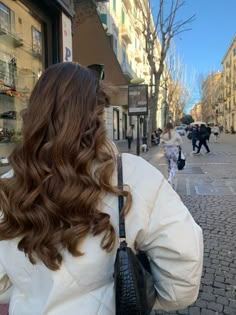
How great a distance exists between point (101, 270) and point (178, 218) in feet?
1.03

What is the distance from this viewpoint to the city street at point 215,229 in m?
3.22

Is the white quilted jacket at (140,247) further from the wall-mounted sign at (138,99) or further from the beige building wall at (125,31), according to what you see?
the beige building wall at (125,31)

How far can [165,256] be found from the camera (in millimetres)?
1203

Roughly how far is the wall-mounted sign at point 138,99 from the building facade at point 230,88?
67171 mm

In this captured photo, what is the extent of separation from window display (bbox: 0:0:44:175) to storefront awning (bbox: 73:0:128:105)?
2.42ft

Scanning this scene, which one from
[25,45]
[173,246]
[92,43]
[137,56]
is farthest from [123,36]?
[173,246]

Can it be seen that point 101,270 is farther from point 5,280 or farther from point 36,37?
point 36,37

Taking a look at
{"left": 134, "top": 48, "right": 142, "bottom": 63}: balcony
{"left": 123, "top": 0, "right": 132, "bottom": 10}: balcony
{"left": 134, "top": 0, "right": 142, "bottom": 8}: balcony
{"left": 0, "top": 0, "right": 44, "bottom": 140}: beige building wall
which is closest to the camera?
{"left": 0, "top": 0, "right": 44, "bottom": 140}: beige building wall

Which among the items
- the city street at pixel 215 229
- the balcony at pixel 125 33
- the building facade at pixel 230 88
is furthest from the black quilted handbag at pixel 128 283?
the building facade at pixel 230 88

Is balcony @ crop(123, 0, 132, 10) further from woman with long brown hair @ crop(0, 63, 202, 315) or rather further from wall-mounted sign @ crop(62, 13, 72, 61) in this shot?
woman with long brown hair @ crop(0, 63, 202, 315)

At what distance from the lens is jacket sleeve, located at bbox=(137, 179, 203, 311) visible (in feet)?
3.88

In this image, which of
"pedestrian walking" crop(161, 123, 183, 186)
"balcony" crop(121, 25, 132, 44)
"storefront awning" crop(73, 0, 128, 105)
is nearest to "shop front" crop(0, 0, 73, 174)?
"storefront awning" crop(73, 0, 128, 105)

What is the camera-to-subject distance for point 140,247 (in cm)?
125

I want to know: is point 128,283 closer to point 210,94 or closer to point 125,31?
point 125,31
